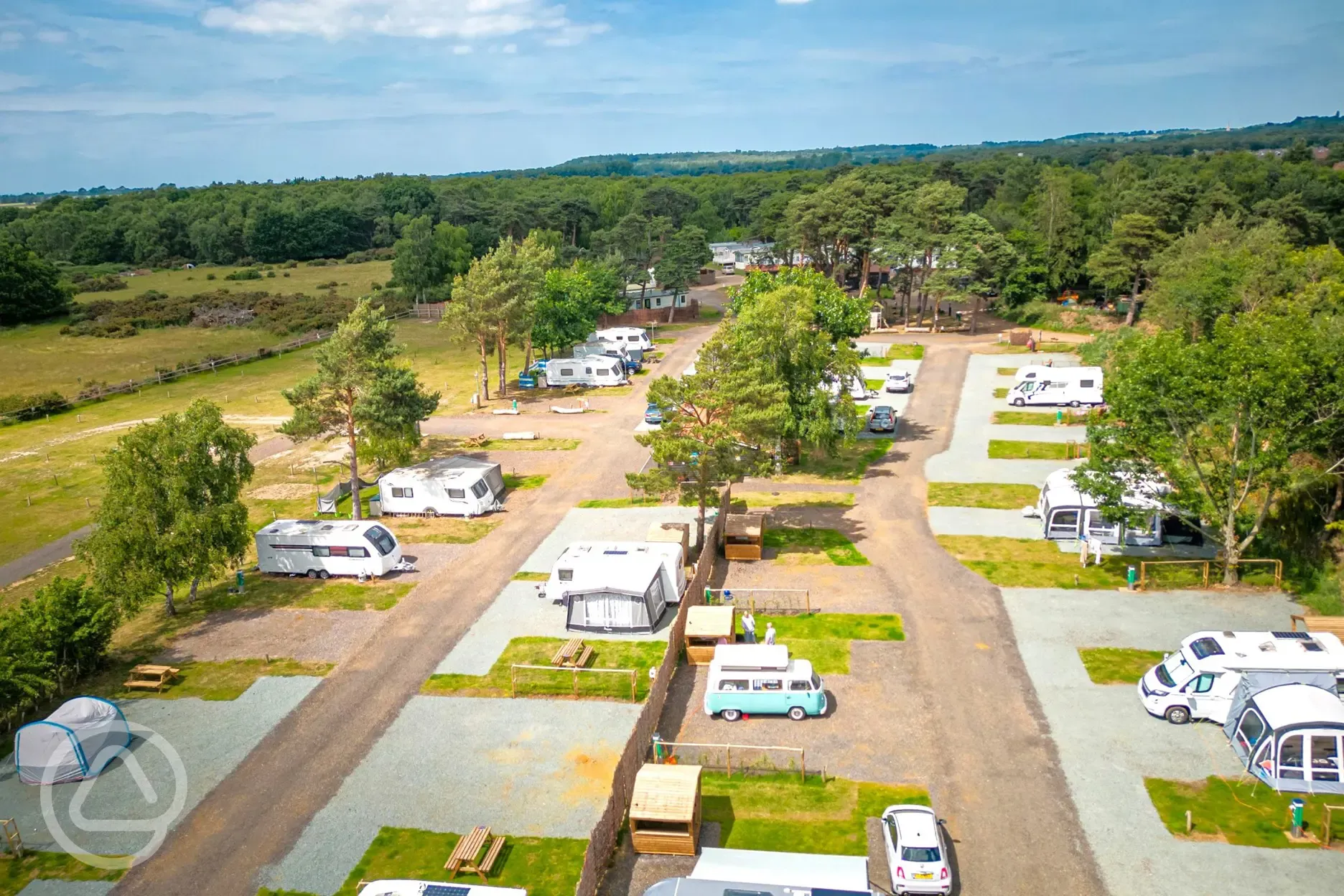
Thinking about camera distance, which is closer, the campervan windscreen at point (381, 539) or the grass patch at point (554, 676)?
the grass patch at point (554, 676)

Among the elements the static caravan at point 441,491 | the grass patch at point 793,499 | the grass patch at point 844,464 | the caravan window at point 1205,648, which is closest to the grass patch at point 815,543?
the grass patch at point 793,499

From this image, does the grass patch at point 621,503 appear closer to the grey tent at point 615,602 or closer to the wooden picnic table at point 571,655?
the grey tent at point 615,602

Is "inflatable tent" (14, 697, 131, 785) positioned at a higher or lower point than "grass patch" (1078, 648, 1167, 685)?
lower

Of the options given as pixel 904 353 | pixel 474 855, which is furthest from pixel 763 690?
pixel 904 353

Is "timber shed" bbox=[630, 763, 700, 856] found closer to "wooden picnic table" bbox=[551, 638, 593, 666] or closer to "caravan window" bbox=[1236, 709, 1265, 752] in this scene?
"wooden picnic table" bbox=[551, 638, 593, 666]

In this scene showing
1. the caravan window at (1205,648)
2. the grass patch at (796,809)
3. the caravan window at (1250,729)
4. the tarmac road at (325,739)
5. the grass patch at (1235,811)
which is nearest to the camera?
the grass patch at (1235,811)

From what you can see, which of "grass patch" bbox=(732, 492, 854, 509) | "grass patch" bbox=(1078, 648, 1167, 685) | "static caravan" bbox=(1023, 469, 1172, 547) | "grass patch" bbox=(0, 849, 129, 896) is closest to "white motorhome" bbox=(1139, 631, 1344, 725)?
"grass patch" bbox=(1078, 648, 1167, 685)
